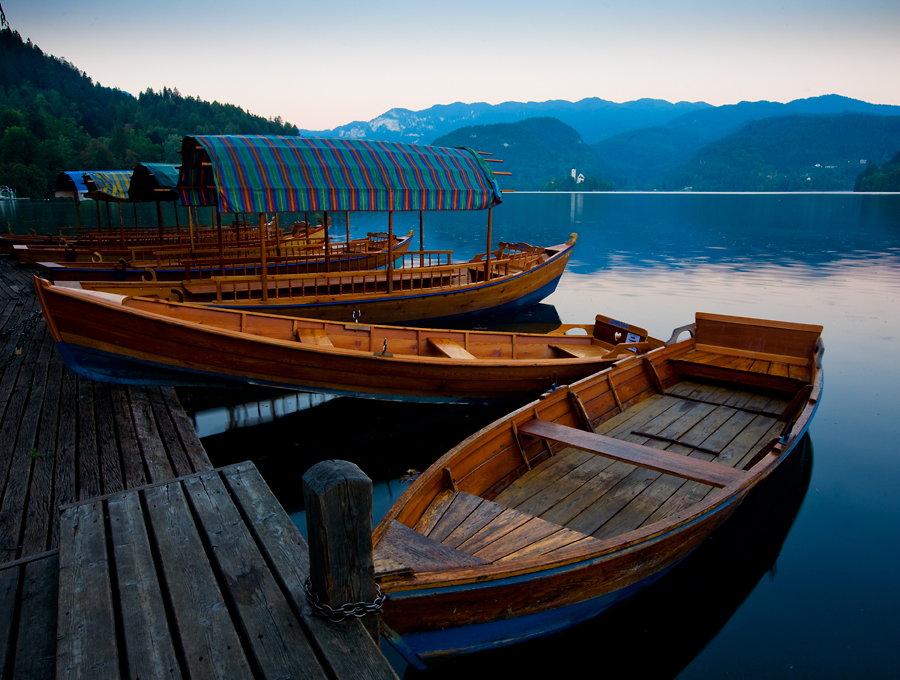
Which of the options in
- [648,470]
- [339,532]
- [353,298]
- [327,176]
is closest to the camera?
[339,532]

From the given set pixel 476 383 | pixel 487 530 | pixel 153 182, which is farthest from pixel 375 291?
pixel 487 530

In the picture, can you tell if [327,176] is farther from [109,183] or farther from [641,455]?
[109,183]

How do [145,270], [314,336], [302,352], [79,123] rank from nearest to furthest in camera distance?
[302,352]
[314,336]
[145,270]
[79,123]

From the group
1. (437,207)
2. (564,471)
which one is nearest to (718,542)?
(564,471)

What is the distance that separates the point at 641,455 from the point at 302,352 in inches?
185

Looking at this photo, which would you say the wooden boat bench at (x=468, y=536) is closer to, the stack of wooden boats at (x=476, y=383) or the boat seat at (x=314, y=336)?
the stack of wooden boats at (x=476, y=383)

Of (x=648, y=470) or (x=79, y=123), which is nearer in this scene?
(x=648, y=470)

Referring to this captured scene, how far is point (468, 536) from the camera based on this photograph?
438 centimetres

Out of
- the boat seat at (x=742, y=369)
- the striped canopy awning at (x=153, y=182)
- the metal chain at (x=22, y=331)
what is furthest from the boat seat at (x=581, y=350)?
the striped canopy awning at (x=153, y=182)

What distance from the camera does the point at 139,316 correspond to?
23.9 ft

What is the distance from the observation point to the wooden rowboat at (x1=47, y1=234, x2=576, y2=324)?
1244 centimetres

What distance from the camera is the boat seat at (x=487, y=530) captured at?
421 centimetres

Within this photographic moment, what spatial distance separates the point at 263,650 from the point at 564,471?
13.3 feet

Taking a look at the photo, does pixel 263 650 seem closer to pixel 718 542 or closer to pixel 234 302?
pixel 718 542
